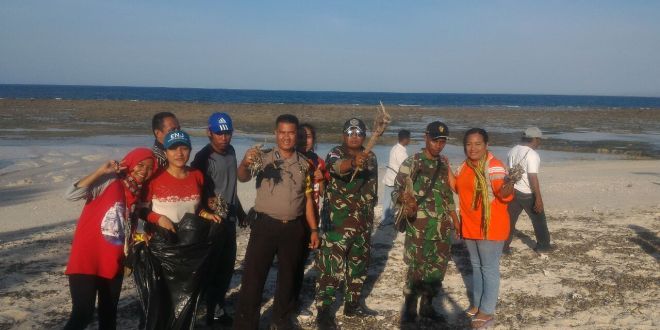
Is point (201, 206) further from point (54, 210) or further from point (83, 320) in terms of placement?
point (54, 210)

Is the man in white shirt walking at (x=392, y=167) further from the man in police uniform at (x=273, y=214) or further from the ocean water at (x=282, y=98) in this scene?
the ocean water at (x=282, y=98)

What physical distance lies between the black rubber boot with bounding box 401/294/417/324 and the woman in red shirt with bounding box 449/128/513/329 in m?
0.59

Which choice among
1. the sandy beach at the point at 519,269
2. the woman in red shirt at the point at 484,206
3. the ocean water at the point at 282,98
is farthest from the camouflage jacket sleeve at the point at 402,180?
the ocean water at the point at 282,98


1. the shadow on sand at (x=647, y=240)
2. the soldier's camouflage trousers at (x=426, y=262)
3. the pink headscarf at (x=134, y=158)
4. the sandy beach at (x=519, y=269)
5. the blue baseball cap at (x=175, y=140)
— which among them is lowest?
the sandy beach at (x=519, y=269)

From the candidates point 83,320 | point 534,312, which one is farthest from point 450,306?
point 83,320

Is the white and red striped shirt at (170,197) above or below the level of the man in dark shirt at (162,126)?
below

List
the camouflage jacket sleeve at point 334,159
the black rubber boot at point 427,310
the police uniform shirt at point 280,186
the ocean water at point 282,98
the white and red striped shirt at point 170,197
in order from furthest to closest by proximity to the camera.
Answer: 1. the ocean water at point 282,98
2. the black rubber boot at point 427,310
3. the camouflage jacket sleeve at point 334,159
4. the police uniform shirt at point 280,186
5. the white and red striped shirt at point 170,197

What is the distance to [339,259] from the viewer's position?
15.5 feet

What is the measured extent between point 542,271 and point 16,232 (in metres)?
6.78

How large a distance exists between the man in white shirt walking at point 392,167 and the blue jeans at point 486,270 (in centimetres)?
328

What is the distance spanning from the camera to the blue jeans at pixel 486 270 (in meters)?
4.69

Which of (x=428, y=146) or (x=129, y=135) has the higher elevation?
(x=428, y=146)

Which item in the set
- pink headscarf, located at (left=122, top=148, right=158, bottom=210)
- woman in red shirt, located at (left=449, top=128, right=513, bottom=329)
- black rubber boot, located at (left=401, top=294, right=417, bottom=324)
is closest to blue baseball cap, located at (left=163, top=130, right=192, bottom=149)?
pink headscarf, located at (left=122, top=148, right=158, bottom=210)

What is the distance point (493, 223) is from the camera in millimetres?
4605
